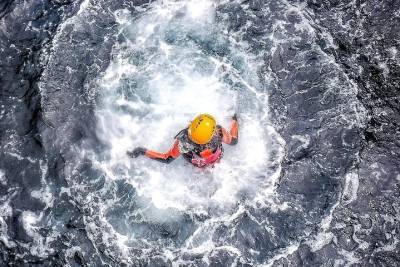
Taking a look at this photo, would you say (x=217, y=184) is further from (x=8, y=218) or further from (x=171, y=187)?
(x=8, y=218)

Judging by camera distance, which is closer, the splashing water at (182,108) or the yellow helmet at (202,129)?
the yellow helmet at (202,129)

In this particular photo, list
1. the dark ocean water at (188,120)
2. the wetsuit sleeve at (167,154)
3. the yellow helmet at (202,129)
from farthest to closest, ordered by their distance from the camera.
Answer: the dark ocean water at (188,120), the wetsuit sleeve at (167,154), the yellow helmet at (202,129)

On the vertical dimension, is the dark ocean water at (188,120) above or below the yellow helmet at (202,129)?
below

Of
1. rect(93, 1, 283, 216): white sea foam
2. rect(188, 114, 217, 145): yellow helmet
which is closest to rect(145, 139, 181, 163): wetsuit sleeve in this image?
rect(188, 114, 217, 145): yellow helmet

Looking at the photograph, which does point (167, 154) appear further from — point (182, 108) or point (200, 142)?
point (182, 108)

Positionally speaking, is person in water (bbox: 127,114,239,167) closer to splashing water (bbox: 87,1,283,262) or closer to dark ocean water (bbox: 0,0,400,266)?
splashing water (bbox: 87,1,283,262)

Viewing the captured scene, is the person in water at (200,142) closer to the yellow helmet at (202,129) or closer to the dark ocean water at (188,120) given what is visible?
the yellow helmet at (202,129)

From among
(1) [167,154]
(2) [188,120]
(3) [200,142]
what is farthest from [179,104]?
(3) [200,142]

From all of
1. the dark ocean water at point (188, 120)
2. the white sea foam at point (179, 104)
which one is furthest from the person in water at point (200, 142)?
the dark ocean water at point (188, 120)
